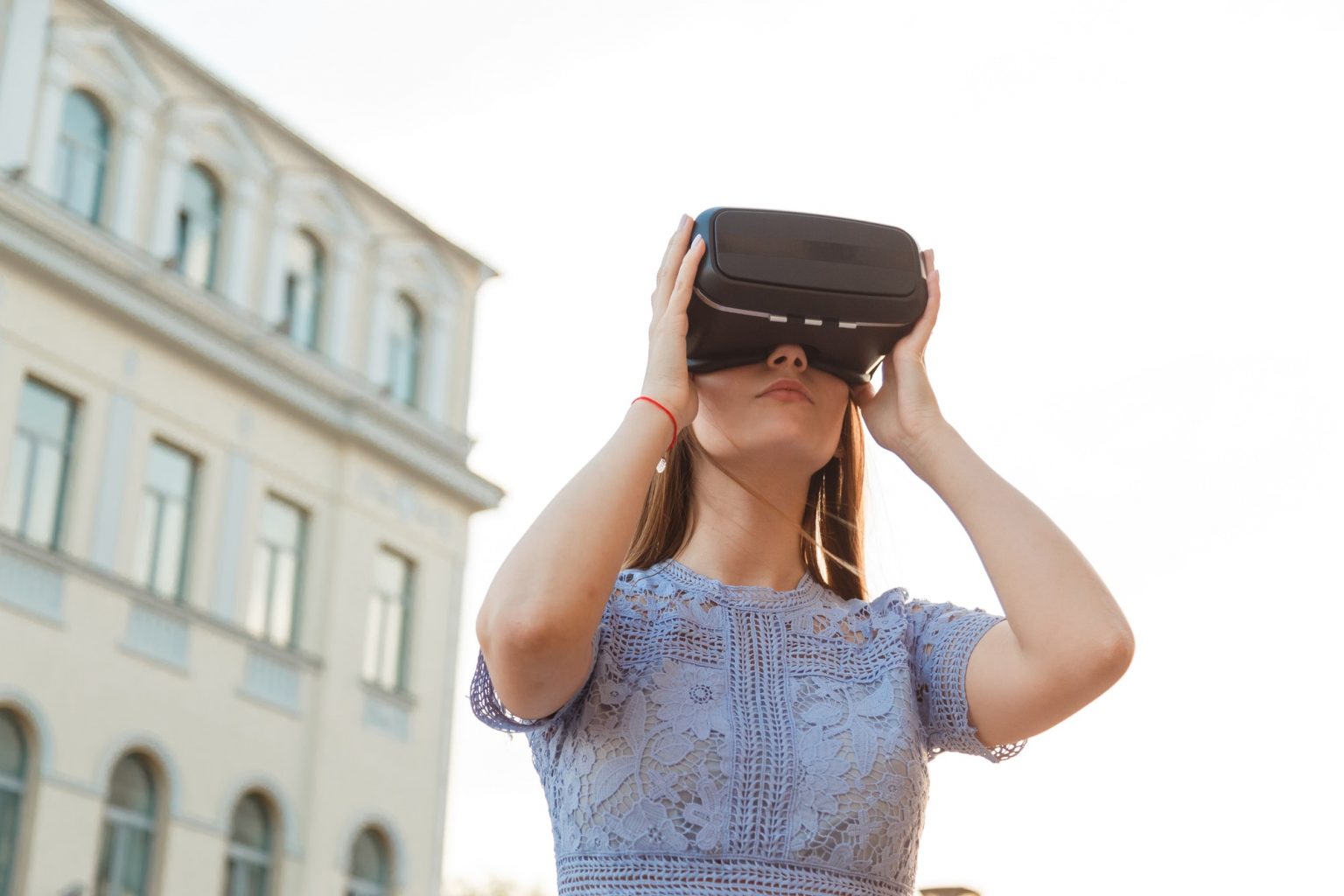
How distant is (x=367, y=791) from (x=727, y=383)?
49.7 ft

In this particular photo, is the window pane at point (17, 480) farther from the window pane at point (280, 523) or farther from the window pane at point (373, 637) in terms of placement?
the window pane at point (373, 637)

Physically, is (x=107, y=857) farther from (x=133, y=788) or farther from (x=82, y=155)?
(x=82, y=155)

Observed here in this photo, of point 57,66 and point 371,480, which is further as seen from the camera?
point 371,480

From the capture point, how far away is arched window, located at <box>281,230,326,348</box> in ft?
55.2

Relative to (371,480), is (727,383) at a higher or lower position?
lower

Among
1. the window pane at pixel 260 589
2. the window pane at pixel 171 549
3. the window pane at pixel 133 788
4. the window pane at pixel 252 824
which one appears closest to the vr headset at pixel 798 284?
the window pane at pixel 133 788

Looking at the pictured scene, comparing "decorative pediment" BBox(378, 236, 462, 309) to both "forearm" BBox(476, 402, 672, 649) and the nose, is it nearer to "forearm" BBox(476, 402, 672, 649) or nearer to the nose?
the nose

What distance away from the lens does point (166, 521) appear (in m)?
15.1

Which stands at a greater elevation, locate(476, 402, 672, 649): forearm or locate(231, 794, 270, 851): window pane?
locate(231, 794, 270, 851): window pane

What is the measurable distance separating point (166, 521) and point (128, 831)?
261cm

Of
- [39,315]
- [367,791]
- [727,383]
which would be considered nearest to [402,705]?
[367,791]

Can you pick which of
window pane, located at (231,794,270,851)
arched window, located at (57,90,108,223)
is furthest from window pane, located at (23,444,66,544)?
window pane, located at (231,794,270,851)

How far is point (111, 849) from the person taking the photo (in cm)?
1377

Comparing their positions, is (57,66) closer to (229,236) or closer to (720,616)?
(229,236)
